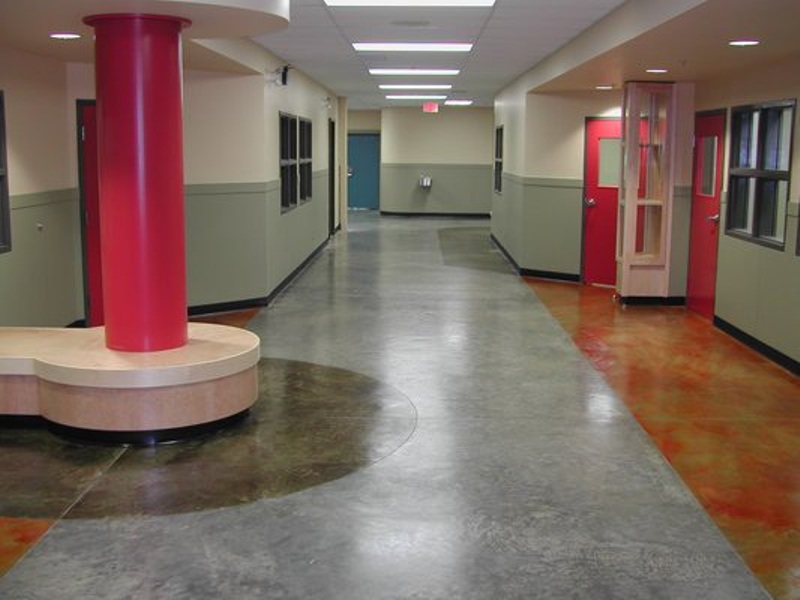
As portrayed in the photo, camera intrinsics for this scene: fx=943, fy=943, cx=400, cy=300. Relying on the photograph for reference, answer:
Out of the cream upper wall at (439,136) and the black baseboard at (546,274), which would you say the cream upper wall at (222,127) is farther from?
the cream upper wall at (439,136)

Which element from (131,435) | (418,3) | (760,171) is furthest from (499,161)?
(131,435)

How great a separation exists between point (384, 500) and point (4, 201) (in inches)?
157

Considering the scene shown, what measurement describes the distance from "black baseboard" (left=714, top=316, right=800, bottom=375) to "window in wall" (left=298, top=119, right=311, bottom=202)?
587cm

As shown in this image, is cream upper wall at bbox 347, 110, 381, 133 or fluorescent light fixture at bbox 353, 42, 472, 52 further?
cream upper wall at bbox 347, 110, 381, 133

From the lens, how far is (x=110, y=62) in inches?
198

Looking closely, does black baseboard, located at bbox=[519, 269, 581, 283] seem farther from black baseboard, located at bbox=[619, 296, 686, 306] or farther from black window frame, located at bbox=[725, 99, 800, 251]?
black window frame, located at bbox=[725, 99, 800, 251]

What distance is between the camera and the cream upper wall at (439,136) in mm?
20969

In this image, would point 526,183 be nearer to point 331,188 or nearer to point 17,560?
point 331,188

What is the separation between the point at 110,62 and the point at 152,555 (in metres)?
2.70

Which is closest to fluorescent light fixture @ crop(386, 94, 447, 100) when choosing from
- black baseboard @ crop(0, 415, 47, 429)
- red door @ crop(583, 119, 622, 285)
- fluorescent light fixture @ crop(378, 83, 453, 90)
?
fluorescent light fixture @ crop(378, 83, 453, 90)

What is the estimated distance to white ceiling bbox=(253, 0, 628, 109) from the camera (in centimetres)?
668

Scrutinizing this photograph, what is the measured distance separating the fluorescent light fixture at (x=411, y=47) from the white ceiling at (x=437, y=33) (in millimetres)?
125

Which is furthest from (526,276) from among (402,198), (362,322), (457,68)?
(402,198)

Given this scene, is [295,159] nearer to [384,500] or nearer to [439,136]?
[384,500]
